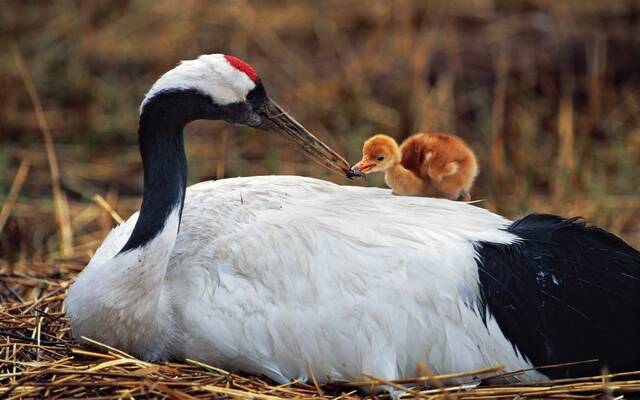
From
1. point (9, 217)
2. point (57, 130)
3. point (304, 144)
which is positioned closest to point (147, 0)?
point (57, 130)

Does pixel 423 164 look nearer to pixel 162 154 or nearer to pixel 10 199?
pixel 162 154

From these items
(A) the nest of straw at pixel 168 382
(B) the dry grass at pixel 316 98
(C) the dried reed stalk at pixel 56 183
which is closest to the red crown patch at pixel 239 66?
(A) the nest of straw at pixel 168 382

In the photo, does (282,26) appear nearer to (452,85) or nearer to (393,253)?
(452,85)

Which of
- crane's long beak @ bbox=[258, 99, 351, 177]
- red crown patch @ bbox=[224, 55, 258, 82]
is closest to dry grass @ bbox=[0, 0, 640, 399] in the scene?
crane's long beak @ bbox=[258, 99, 351, 177]

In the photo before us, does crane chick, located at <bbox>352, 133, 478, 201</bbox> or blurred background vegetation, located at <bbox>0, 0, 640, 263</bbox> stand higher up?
blurred background vegetation, located at <bbox>0, 0, 640, 263</bbox>

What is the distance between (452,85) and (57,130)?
3.43 meters

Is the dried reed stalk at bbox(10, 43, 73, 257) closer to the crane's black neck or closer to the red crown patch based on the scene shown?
the crane's black neck

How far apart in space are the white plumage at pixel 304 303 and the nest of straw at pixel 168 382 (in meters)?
0.08

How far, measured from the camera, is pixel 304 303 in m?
4.51

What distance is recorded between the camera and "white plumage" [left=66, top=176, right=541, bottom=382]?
4.50m

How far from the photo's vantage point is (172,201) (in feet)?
15.0

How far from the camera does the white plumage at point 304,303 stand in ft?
14.8

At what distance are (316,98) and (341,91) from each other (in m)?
0.22

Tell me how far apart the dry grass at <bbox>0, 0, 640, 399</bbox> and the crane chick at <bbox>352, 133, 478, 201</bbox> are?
1.72m
